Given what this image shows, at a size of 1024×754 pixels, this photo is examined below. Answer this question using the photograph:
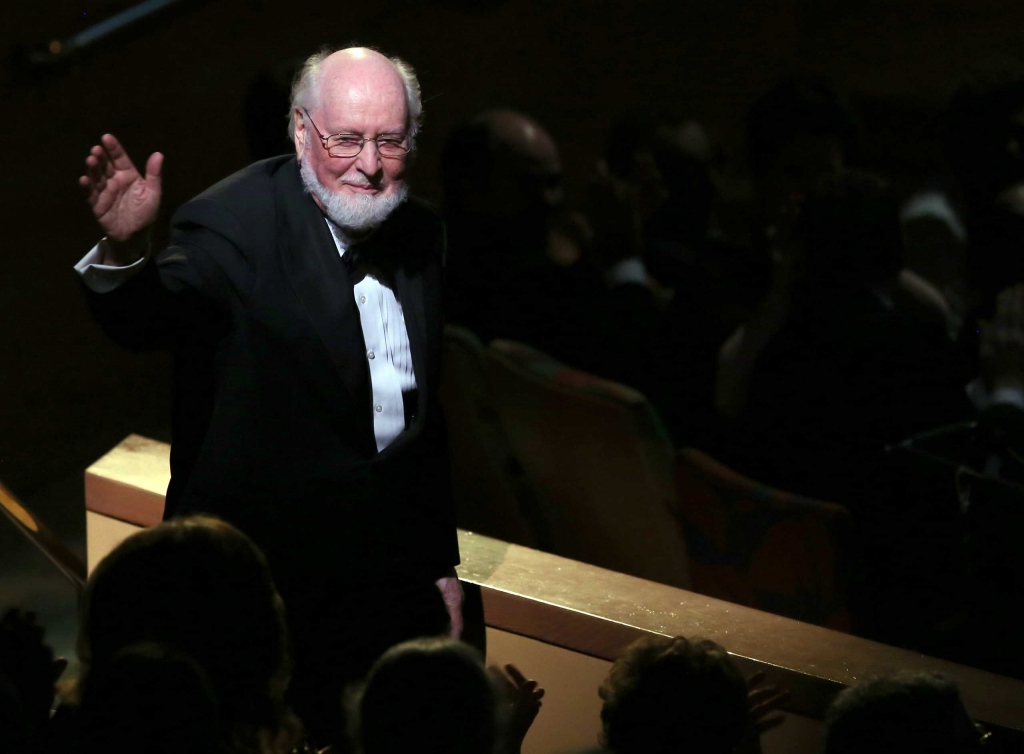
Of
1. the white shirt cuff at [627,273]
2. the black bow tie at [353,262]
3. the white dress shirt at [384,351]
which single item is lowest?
the white shirt cuff at [627,273]

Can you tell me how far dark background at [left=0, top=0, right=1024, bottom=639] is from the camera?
424 centimetres

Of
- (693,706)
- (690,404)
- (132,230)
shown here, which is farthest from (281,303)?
(690,404)

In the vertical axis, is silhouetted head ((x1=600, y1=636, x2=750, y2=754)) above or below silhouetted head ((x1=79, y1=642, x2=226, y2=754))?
below

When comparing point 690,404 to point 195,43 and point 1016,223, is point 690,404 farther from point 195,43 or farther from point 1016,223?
point 195,43

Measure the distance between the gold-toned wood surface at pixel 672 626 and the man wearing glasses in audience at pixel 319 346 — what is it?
235mm

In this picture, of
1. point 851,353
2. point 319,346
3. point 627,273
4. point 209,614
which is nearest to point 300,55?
point 627,273

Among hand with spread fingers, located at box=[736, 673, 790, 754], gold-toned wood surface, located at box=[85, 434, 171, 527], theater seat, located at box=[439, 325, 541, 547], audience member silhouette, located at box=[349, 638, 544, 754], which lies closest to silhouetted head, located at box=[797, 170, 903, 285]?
theater seat, located at box=[439, 325, 541, 547]

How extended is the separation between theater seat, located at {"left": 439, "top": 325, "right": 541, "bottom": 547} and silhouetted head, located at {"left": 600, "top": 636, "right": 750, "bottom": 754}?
146 cm

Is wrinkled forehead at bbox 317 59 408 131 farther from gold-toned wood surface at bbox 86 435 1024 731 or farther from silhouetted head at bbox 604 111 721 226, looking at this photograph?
silhouetted head at bbox 604 111 721 226

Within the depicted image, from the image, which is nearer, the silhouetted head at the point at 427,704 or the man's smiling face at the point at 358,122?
the silhouetted head at the point at 427,704

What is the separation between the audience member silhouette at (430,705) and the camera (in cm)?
163

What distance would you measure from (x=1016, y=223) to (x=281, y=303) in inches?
89.0

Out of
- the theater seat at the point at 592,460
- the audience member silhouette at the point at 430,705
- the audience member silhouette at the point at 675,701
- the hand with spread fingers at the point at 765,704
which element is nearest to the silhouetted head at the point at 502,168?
the theater seat at the point at 592,460

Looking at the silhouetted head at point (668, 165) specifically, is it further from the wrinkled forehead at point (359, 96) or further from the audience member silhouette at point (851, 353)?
the wrinkled forehead at point (359, 96)
